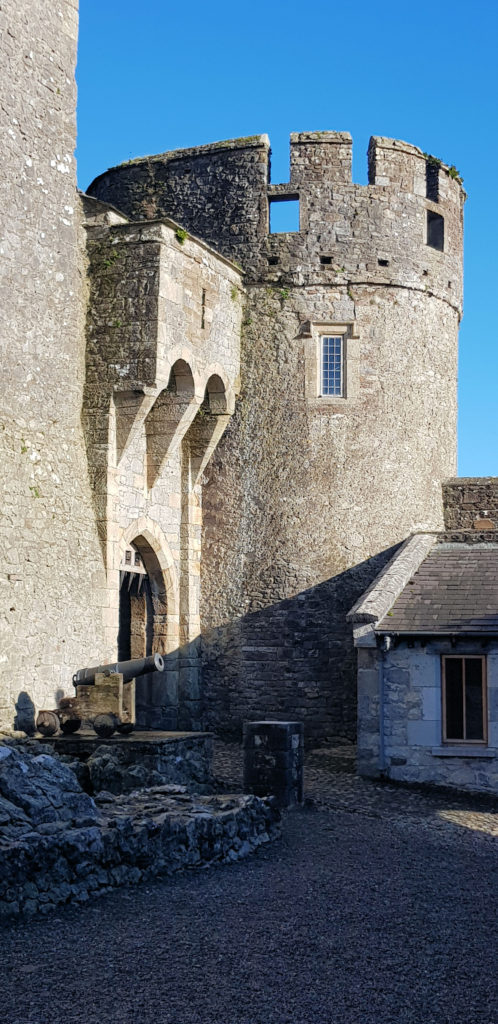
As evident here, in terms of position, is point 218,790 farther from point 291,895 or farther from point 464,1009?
point 464,1009

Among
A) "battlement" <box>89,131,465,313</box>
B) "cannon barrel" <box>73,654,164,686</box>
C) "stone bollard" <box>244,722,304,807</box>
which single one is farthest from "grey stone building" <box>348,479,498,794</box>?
"battlement" <box>89,131,465,313</box>

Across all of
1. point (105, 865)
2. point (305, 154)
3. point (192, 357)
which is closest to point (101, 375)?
point (192, 357)

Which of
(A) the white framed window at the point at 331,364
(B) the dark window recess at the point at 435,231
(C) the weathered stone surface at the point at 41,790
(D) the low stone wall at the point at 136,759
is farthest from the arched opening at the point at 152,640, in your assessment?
(B) the dark window recess at the point at 435,231

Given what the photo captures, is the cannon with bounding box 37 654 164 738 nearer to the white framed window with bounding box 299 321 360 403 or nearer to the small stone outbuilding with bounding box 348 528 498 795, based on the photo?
the small stone outbuilding with bounding box 348 528 498 795

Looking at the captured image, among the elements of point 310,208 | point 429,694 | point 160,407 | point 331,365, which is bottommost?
point 429,694

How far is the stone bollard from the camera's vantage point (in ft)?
37.9

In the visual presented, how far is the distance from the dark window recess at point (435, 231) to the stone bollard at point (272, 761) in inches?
399

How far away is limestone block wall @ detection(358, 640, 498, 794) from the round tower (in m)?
3.45

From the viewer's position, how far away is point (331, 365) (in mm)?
17781

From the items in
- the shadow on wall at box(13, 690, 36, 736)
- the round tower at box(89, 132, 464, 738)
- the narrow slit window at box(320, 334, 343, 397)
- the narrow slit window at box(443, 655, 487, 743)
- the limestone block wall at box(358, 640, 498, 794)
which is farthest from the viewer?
the narrow slit window at box(320, 334, 343, 397)

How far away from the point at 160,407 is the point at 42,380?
2.48 metres

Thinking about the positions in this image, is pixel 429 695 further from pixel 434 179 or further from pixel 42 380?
pixel 434 179

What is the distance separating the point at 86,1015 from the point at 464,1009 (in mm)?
1987

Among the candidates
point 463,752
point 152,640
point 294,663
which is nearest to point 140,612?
point 152,640
